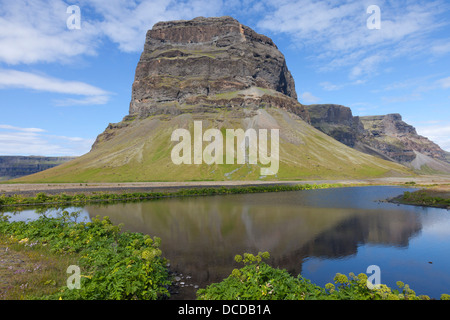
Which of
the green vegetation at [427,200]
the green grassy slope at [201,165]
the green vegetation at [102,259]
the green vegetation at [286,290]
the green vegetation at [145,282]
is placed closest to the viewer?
the green vegetation at [286,290]

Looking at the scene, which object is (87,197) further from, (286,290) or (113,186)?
(286,290)

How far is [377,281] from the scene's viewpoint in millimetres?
17062

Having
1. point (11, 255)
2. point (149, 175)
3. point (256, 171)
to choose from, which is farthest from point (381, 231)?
point (149, 175)

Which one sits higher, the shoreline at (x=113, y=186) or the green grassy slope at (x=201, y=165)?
the green grassy slope at (x=201, y=165)

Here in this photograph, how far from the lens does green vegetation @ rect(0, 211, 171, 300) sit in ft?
40.3

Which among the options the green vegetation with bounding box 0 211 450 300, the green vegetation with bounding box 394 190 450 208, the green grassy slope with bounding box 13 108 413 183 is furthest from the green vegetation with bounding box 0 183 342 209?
the green grassy slope with bounding box 13 108 413 183

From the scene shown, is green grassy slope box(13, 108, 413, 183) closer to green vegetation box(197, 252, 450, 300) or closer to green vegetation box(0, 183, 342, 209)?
green vegetation box(0, 183, 342, 209)

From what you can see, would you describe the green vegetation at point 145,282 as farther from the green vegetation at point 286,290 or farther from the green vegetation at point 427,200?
the green vegetation at point 427,200

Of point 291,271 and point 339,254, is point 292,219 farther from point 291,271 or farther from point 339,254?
point 291,271

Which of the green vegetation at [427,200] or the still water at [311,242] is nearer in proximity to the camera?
the still water at [311,242]

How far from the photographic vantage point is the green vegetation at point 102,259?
12297 millimetres

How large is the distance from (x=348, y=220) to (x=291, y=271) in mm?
24898

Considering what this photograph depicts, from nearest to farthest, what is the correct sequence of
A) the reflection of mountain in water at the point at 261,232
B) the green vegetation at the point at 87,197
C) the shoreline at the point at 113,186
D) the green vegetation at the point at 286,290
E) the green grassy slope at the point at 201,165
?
the green vegetation at the point at 286,290
the reflection of mountain in water at the point at 261,232
the green vegetation at the point at 87,197
the shoreline at the point at 113,186
the green grassy slope at the point at 201,165

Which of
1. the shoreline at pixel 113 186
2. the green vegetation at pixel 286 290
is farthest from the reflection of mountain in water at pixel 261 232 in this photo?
the shoreline at pixel 113 186
